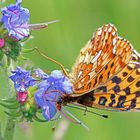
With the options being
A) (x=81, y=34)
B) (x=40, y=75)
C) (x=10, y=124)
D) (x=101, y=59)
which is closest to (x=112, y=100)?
(x=101, y=59)

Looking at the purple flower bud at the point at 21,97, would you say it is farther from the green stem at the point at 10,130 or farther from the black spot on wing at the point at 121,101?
the black spot on wing at the point at 121,101

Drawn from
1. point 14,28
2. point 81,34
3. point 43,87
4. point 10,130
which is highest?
point 81,34

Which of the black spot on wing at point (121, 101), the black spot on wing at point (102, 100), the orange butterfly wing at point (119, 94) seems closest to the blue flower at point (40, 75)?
the orange butterfly wing at point (119, 94)

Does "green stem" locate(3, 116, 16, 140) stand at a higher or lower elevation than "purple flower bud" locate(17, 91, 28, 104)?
lower

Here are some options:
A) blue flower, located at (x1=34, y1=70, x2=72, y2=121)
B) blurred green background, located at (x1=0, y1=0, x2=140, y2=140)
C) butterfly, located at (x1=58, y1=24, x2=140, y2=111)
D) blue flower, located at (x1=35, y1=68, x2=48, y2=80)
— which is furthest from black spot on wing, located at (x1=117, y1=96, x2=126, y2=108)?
blurred green background, located at (x1=0, y1=0, x2=140, y2=140)

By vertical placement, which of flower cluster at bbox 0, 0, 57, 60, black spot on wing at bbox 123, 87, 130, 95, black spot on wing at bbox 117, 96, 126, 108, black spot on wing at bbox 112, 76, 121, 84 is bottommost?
black spot on wing at bbox 117, 96, 126, 108

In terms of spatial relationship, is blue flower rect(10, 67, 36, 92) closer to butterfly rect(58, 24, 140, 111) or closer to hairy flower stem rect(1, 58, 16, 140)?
hairy flower stem rect(1, 58, 16, 140)

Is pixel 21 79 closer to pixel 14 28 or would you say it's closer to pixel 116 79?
pixel 14 28
